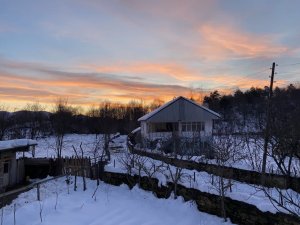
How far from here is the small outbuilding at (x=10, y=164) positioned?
76.7ft

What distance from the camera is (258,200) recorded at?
12008mm

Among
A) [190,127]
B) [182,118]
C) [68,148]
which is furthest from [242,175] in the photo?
[68,148]

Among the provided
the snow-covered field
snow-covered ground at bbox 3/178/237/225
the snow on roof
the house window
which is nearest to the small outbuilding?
the snow on roof

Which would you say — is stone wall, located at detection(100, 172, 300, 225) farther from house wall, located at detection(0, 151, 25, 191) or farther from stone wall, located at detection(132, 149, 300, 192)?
house wall, located at detection(0, 151, 25, 191)

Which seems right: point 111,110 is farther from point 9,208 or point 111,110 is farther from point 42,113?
point 9,208

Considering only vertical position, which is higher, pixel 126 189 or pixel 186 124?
pixel 186 124

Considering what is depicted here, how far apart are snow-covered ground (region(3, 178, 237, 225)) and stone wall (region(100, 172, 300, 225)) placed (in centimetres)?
30

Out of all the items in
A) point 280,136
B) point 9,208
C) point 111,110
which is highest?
point 111,110

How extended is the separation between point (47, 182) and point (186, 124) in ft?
78.2

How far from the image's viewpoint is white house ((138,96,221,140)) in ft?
141

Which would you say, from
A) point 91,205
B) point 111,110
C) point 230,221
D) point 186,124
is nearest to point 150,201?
point 91,205

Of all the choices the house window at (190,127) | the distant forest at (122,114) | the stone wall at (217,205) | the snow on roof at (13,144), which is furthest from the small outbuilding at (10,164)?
the distant forest at (122,114)

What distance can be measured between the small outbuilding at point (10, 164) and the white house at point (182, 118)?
1858cm

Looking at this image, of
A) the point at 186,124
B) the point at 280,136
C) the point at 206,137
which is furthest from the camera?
the point at 186,124
